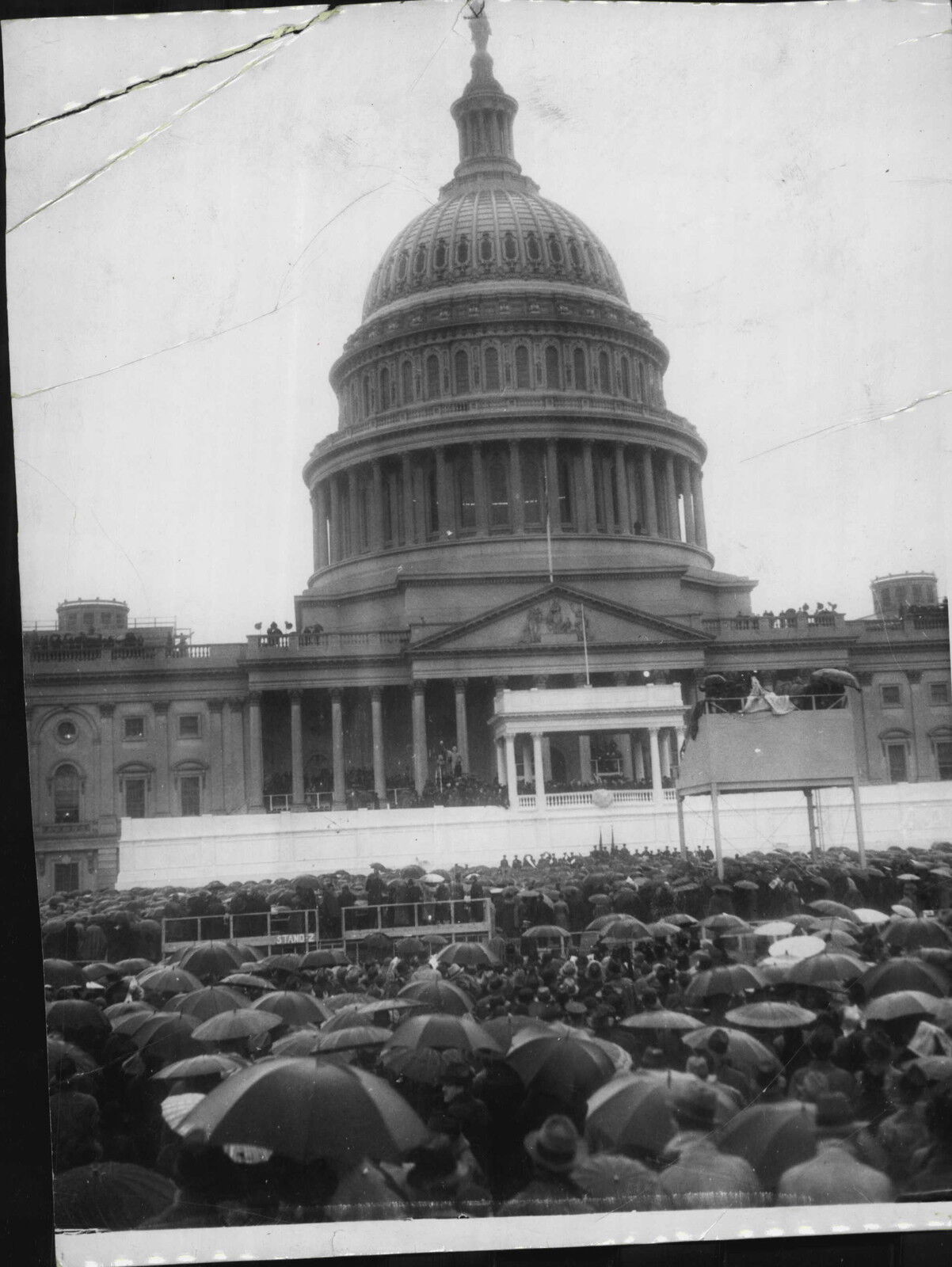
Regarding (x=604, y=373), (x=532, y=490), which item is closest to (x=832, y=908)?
(x=604, y=373)

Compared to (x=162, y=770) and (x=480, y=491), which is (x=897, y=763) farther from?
(x=480, y=491)

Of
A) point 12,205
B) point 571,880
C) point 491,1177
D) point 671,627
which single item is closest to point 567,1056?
point 491,1177

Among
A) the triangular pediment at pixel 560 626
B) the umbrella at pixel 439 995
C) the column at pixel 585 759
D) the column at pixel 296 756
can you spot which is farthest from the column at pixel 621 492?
the umbrella at pixel 439 995

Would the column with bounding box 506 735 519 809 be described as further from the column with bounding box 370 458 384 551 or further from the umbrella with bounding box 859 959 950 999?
the umbrella with bounding box 859 959 950 999

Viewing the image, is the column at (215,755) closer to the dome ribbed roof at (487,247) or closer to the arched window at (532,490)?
the dome ribbed roof at (487,247)

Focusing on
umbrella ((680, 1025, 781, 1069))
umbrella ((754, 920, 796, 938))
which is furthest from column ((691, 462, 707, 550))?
umbrella ((680, 1025, 781, 1069))

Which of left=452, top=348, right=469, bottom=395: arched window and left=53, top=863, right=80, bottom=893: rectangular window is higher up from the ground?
left=452, top=348, right=469, bottom=395: arched window
